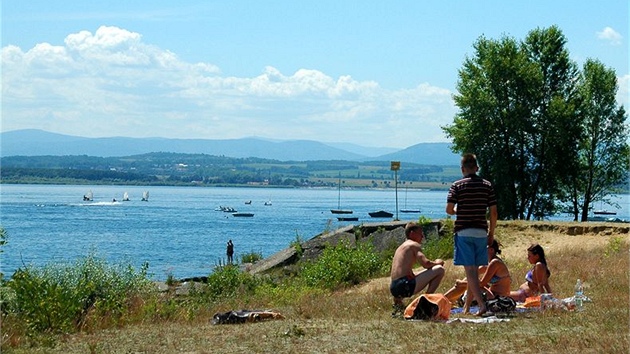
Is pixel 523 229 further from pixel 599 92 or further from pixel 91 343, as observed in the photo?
pixel 599 92

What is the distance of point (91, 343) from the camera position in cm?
1148

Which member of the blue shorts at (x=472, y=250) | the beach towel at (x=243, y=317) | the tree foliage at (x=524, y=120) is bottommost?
the beach towel at (x=243, y=317)

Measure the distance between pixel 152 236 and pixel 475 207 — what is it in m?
61.7

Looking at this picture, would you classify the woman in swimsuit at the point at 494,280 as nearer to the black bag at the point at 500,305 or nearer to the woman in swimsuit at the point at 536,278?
the woman in swimsuit at the point at 536,278

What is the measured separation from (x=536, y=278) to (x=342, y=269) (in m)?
8.72

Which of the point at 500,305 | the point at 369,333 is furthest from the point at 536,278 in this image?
the point at 369,333

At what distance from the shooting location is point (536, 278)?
14484mm

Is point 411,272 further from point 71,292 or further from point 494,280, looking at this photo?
point 71,292

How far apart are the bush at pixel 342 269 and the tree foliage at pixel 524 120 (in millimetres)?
25115

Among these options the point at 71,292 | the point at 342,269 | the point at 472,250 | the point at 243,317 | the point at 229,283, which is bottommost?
the point at 229,283

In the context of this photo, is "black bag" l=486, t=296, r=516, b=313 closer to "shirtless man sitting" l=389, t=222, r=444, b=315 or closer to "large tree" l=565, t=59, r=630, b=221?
"shirtless man sitting" l=389, t=222, r=444, b=315

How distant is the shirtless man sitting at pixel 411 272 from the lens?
45.1 ft

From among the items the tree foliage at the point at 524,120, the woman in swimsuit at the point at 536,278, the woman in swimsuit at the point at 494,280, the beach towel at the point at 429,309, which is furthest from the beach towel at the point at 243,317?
the tree foliage at the point at 524,120

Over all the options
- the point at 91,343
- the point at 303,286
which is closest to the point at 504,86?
the point at 303,286
